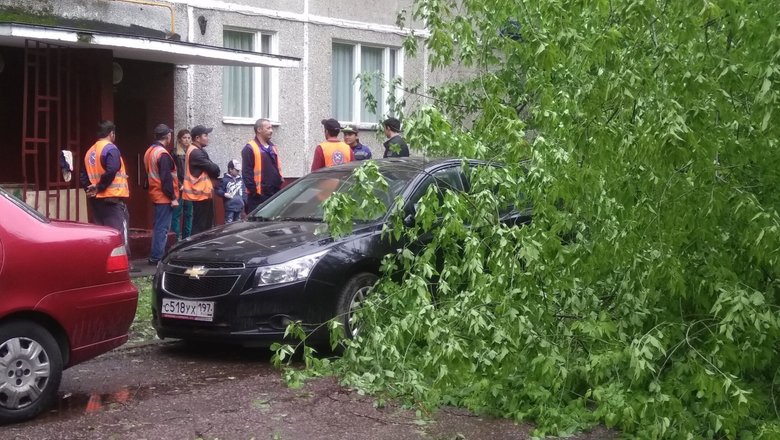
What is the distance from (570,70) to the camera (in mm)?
7258

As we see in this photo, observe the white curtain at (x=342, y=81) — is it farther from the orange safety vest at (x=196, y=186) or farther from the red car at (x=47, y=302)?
the red car at (x=47, y=302)

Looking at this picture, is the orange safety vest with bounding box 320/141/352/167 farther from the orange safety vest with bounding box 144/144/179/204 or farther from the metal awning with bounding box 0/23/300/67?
the metal awning with bounding box 0/23/300/67

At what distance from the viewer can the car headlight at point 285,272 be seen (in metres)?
8.62

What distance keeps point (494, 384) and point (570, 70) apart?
2.15 m

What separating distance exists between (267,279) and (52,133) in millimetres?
7125

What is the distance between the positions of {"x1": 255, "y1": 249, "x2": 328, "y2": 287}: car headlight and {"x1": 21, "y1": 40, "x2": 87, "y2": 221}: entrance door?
5.93m

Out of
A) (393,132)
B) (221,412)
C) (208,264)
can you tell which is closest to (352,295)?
(208,264)

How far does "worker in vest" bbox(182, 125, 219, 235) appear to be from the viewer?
14.4m

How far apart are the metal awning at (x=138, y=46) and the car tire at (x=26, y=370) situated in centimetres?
638

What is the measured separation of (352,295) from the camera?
29.2 ft

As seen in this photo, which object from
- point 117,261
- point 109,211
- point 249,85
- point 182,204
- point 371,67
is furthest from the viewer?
point 371,67

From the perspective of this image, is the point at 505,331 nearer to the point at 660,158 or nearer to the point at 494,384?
the point at 494,384

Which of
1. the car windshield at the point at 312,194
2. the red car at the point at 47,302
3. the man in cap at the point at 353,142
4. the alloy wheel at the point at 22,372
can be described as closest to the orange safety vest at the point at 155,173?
the man in cap at the point at 353,142

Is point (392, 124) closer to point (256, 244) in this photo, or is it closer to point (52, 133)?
point (256, 244)
